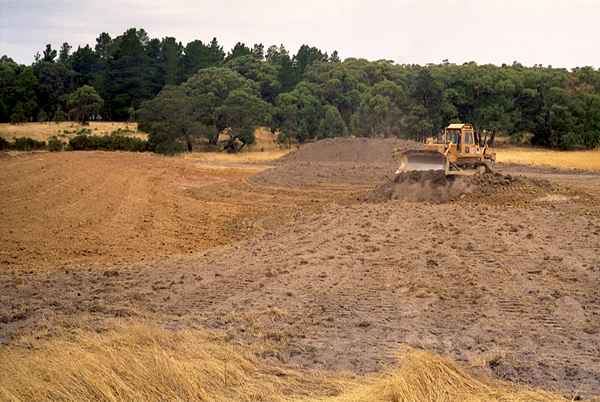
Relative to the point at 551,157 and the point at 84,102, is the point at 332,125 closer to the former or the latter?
the point at 551,157

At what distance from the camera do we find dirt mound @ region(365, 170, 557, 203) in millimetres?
20375

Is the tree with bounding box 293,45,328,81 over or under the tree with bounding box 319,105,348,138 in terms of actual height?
Result: over

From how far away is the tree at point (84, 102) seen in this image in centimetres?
6284

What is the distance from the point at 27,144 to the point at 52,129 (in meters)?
11.0

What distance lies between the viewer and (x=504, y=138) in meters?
56.8

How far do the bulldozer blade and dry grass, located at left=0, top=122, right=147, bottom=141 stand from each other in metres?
33.5

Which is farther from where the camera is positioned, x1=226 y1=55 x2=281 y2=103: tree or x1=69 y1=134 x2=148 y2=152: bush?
x1=226 y1=55 x2=281 y2=103: tree

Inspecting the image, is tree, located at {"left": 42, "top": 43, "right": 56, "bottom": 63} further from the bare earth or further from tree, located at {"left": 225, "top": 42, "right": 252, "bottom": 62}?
the bare earth

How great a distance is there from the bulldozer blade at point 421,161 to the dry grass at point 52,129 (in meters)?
33.5

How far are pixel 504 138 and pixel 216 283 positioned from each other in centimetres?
4913

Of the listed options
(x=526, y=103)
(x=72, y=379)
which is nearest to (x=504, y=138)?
(x=526, y=103)

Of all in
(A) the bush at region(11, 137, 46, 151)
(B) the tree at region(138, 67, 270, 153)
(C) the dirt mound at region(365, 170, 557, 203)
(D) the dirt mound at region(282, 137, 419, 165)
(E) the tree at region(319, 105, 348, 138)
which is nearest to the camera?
(C) the dirt mound at region(365, 170, 557, 203)

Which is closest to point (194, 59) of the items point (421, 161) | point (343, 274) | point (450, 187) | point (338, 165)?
point (338, 165)

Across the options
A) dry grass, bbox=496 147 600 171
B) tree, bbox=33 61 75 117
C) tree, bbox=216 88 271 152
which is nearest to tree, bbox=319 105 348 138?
tree, bbox=216 88 271 152
